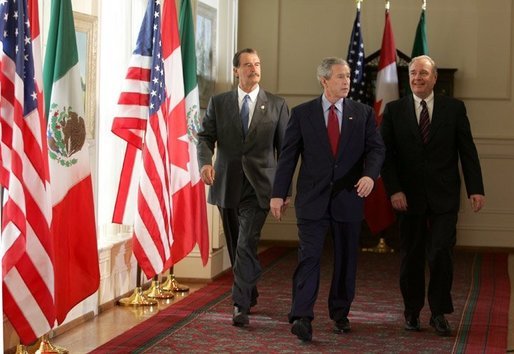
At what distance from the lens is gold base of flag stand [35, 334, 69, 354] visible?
18.8 feet

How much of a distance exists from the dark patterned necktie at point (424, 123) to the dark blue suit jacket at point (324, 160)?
0.30 m

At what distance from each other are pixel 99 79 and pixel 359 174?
6.29 feet

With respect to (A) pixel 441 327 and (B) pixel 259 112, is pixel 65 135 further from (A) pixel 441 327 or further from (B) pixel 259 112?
(A) pixel 441 327

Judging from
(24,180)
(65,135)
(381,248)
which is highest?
(65,135)

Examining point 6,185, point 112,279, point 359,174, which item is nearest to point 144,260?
point 112,279

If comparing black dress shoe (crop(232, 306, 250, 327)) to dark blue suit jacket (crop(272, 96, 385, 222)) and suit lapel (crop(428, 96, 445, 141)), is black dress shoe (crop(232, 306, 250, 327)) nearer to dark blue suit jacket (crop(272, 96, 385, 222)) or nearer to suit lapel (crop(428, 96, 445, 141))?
dark blue suit jacket (crop(272, 96, 385, 222))

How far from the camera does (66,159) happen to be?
19.2 ft

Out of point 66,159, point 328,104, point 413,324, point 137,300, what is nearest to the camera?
point 66,159

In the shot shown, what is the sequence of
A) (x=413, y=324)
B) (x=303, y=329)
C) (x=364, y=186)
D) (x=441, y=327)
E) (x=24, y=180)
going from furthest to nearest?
(x=413, y=324) → (x=441, y=327) → (x=303, y=329) → (x=364, y=186) → (x=24, y=180)

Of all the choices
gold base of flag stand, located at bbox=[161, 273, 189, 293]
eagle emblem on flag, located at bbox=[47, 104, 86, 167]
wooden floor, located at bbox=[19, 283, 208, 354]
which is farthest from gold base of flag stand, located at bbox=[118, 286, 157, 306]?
eagle emblem on flag, located at bbox=[47, 104, 86, 167]

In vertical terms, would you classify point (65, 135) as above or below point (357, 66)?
below

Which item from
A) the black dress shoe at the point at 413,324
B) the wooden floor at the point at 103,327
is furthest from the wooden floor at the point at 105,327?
the black dress shoe at the point at 413,324

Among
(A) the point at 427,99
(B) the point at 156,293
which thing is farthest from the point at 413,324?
(B) the point at 156,293

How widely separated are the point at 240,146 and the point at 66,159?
1504 millimetres
